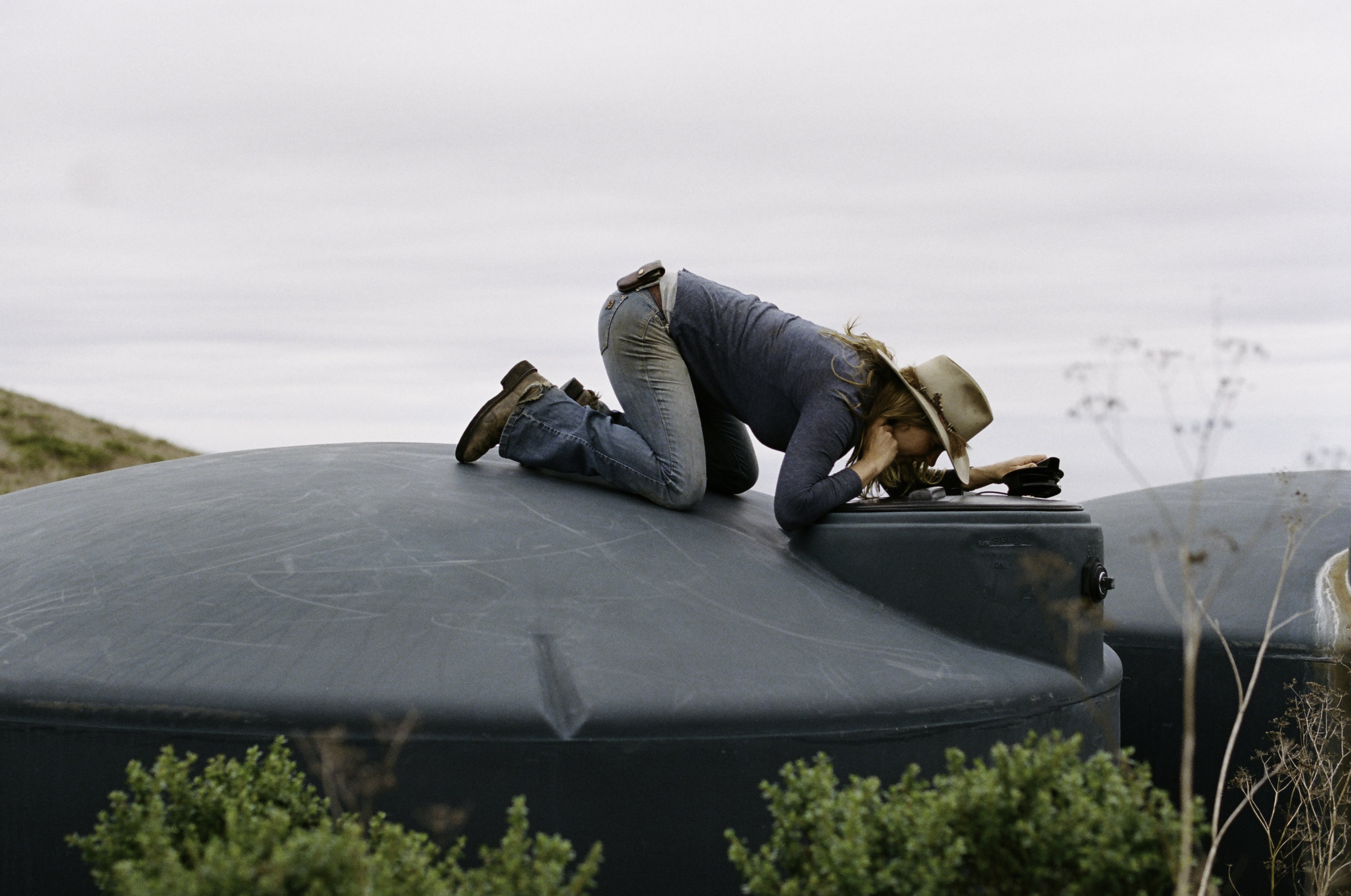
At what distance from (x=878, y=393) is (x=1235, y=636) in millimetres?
2007

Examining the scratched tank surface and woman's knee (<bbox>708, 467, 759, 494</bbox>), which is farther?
woman's knee (<bbox>708, 467, 759, 494</bbox>)

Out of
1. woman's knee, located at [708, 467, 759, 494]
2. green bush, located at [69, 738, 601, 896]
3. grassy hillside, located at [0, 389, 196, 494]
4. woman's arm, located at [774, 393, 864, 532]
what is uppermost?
woman's arm, located at [774, 393, 864, 532]

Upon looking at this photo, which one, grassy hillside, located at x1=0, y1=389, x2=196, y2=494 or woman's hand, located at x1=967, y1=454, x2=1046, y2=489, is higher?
woman's hand, located at x1=967, y1=454, x2=1046, y2=489

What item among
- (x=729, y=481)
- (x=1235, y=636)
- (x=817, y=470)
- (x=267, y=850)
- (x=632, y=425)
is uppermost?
(x=632, y=425)

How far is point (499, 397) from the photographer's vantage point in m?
4.70

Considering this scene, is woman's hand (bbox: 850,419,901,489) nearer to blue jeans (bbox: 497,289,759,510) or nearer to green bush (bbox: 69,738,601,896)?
blue jeans (bbox: 497,289,759,510)

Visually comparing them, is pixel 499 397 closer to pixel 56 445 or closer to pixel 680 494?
pixel 680 494

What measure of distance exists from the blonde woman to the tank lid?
0.27ft

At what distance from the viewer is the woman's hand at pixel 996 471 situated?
4.56 metres

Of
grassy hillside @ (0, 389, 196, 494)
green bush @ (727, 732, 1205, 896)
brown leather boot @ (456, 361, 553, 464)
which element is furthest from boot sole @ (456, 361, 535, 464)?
grassy hillside @ (0, 389, 196, 494)

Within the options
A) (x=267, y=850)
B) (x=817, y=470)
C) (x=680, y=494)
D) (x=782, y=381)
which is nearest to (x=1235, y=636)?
(x=817, y=470)

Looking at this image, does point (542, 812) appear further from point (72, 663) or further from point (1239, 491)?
point (1239, 491)

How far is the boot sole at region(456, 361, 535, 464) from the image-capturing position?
4.70 m

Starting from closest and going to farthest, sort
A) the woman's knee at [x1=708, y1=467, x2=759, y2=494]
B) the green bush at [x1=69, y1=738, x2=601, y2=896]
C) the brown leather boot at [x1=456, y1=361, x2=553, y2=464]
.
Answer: the green bush at [x1=69, y1=738, x2=601, y2=896], the brown leather boot at [x1=456, y1=361, x2=553, y2=464], the woman's knee at [x1=708, y1=467, x2=759, y2=494]
